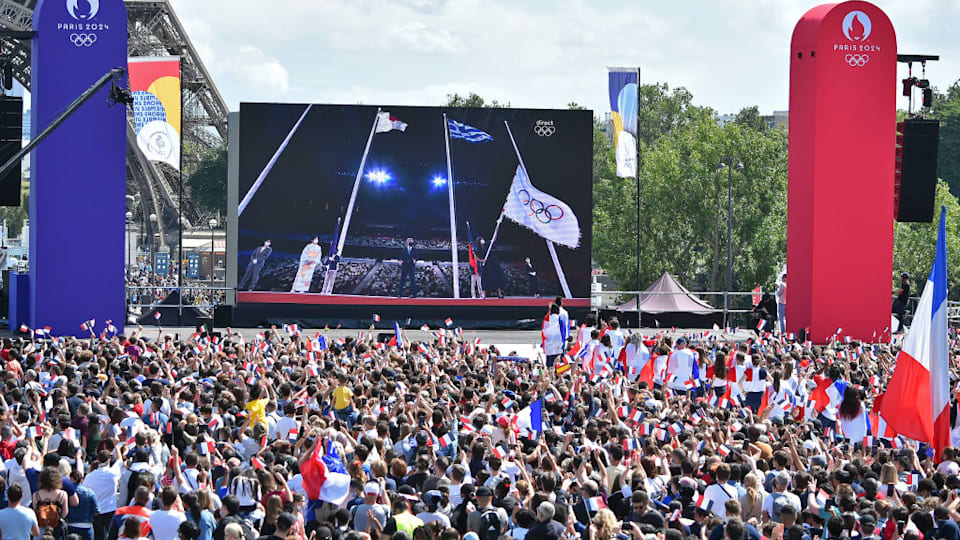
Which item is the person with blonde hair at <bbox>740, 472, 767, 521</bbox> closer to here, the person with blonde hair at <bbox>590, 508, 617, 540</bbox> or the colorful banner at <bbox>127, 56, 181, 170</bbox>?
the person with blonde hair at <bbox>590, 508, 617, 540</bbox>

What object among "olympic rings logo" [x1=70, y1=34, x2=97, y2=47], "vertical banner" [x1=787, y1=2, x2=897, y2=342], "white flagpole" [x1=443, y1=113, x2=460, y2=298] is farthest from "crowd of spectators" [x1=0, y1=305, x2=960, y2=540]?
"white flagpole" [x1=443, y1=113, x2=460, y2=298]

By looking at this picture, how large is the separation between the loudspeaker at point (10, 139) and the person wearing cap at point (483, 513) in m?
15.2

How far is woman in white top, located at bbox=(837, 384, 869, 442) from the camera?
1222 cm

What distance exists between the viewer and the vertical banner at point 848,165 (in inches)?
1029

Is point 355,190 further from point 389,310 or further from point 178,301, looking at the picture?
point 178,301

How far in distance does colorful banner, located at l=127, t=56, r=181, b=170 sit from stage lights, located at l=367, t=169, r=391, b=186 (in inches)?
191

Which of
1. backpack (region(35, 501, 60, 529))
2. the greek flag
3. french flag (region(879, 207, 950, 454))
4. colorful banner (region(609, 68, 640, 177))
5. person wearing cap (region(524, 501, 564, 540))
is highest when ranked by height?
colorful banner (region(609, 68, 640, 177))

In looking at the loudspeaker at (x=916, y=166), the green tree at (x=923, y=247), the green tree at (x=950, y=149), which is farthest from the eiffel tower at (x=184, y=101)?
the green tree at (x=950, y=149)

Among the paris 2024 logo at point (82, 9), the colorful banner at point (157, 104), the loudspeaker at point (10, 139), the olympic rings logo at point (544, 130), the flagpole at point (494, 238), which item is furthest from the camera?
the olympic rings logo at point (544, 130)

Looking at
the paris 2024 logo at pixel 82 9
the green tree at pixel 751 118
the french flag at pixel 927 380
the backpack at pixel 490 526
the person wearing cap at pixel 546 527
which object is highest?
the green tree at pixel 751 118

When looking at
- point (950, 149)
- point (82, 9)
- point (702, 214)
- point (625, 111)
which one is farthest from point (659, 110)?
point (82, 9)

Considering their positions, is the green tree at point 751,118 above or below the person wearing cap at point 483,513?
above

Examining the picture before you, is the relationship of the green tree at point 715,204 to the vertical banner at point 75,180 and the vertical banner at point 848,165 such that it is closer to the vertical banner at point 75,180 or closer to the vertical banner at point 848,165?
the vertical banner at point 848,165

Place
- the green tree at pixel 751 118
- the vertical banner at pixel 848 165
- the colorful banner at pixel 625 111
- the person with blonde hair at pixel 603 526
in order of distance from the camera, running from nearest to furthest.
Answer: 1. the person with blonde hair at pixel 603 526
2. the vertical banner at pixel 848 165
3. the colorful banner at pixel 625 111
4. the green tree at pixel 751 118
